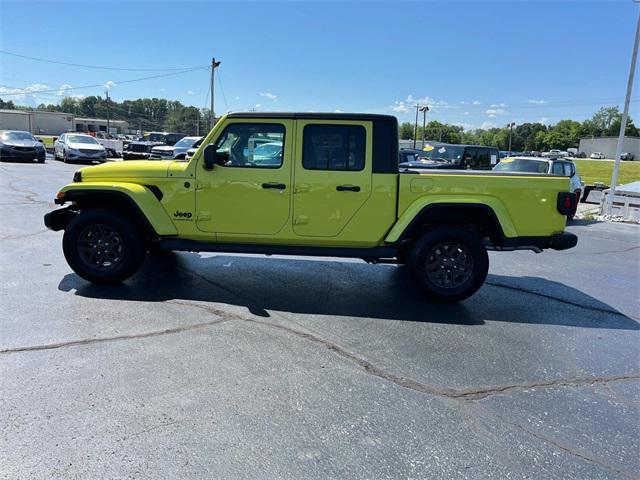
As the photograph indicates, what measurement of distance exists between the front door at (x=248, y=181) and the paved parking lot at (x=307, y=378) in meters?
0.83

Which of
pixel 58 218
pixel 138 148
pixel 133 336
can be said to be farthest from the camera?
pixel 138 148

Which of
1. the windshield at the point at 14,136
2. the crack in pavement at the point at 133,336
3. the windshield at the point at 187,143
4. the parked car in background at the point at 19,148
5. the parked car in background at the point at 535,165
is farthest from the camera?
the windshield at the point at 14,136

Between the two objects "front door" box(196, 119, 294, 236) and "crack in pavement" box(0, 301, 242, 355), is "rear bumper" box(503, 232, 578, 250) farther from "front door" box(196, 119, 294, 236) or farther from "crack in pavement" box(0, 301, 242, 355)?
"crack in pavement" box(0, 301, 242, 355)

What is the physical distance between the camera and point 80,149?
77.5 feet

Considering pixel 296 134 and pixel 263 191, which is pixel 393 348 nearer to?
pixel 263 191

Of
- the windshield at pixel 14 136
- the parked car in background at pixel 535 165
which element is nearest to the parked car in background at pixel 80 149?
the windshield at pixel 14 136

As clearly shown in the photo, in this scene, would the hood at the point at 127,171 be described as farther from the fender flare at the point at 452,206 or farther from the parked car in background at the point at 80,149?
the parked car in background at the point at 80,149

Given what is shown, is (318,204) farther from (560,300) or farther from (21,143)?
(21,143)

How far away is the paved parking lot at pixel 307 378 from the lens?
8.84 ft

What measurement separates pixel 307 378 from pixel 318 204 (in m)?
2.30

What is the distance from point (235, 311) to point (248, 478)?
2.54m

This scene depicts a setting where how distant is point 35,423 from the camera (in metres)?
2.89

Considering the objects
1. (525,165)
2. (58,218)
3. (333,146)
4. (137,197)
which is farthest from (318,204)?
(525,165)

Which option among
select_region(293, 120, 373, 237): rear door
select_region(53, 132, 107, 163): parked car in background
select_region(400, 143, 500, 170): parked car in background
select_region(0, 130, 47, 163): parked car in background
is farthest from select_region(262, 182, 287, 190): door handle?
select_region(0, 130, 47, 163): parked car in background
